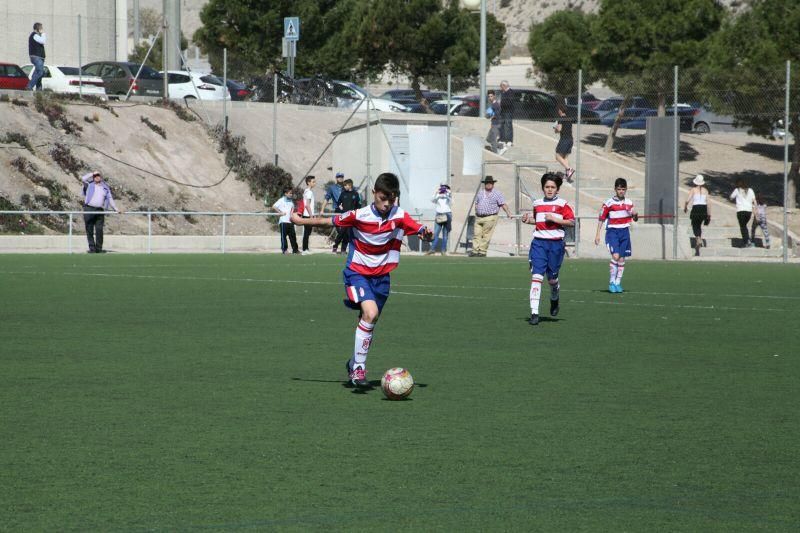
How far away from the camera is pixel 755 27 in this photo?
149ft

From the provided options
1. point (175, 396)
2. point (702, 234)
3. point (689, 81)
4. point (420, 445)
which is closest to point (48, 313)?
point (175, 396)

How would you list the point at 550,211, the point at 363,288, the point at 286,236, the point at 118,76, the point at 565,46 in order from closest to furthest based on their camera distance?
the point at 363,288, the point at 550,211, the point at 286,236, the point at 118,76, the point at 565,46

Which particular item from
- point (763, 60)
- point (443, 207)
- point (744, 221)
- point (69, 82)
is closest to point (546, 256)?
point (443, 207)

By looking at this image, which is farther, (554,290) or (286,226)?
(286,226)

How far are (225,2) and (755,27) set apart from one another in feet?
102

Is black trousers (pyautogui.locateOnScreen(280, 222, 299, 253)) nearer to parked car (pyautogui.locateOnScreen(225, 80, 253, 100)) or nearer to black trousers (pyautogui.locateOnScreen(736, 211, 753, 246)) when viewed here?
black trousers (pyautogui.locateOnScreen(736, 211, 753, 246))

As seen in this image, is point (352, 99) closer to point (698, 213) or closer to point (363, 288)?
point (698, 213)

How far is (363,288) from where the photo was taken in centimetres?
1021

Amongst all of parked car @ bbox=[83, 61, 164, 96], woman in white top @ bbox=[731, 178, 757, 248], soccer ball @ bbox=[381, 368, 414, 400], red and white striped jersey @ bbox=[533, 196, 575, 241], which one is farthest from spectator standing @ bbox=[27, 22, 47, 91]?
soccer ball @ bbox=[381, 368, 414, 400]

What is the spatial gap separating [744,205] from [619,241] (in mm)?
14742

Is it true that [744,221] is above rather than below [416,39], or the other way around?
below

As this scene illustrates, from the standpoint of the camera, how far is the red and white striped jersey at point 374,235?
1016 centimetres

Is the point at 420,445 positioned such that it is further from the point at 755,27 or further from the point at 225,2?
the point at 225,2

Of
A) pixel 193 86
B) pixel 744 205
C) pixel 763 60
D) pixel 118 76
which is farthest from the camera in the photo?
pixel 193 86
